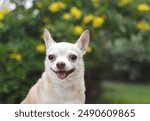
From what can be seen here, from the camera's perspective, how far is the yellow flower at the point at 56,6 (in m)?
5.04

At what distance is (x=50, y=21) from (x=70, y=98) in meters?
2.24

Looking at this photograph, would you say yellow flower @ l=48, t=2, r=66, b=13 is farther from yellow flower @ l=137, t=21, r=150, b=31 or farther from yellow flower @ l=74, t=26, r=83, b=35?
yellow flower @ l=137, t=21, r=150, b=31

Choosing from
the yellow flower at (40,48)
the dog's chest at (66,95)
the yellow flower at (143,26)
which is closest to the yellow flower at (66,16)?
the yellow flower at (40,48)

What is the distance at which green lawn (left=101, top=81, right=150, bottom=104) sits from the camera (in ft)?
22.1

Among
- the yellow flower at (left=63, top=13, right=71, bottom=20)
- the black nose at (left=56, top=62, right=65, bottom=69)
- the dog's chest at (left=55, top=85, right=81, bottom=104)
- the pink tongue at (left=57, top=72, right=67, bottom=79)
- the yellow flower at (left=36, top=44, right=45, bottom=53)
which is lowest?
the dog's chest at (left=55, top=85, right=81, bottom=104)

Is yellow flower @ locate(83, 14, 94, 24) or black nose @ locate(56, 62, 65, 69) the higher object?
yellow flower @ locate(83, 14, 94, 24)

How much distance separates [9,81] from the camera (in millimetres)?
4887

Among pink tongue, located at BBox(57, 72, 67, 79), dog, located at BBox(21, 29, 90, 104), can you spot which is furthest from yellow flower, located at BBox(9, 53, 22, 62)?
pink tongue, located at BBox(57, 72, 67, 79)

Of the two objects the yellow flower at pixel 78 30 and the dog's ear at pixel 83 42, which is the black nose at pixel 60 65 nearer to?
the dog's ear at pixel 83 42

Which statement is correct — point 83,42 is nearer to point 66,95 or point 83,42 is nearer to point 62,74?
point 62,74

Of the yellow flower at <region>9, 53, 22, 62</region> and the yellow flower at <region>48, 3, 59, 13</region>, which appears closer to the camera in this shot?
the yellow flower at <region>9, 53, 22, 62</region>

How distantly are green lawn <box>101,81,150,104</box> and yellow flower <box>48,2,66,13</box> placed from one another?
189 cm

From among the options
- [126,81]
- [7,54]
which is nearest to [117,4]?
[7,54]

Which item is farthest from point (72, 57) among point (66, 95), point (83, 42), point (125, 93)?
point (125, 93)
